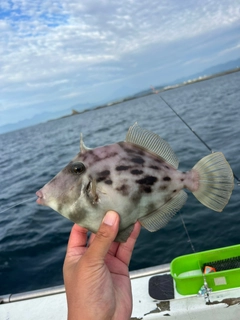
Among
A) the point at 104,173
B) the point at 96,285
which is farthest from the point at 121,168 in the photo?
the point at 96,285

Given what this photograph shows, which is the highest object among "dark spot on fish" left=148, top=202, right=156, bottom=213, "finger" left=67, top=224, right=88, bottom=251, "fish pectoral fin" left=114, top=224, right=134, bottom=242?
"dark spot on fish" left=148, top=202, right=156, bottom=213

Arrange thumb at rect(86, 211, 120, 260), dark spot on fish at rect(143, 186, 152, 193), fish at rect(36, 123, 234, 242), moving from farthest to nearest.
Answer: dark spot on fish at rect(143, 186, 152, 193), fish at rect(36, 123, 234, 242), thumb at rect(86, 211, 120, 260)

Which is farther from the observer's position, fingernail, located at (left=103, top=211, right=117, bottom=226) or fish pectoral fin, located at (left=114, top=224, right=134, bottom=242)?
fish pectoral fin, located at (left=114, top=224, right=134, bottom=242)

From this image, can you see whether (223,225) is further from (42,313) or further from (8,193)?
(8,193)

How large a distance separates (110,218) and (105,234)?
0.11m

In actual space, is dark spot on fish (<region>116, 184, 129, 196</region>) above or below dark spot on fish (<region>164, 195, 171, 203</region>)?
above

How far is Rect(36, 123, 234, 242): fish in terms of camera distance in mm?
2021

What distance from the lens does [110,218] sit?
195 cm

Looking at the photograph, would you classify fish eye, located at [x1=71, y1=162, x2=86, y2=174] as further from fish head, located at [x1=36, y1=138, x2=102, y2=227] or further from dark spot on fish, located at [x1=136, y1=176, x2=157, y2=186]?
dark spot on fish, located at [x1=136, y1=176, x2=157, y2=186]

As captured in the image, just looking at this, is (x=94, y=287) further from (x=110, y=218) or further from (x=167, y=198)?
(x=167, y=198)

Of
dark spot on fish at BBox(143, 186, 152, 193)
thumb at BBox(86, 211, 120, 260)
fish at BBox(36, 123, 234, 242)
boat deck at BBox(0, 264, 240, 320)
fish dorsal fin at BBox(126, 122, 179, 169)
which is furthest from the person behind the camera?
boat deck at BBox(0, 264, 240, 320)

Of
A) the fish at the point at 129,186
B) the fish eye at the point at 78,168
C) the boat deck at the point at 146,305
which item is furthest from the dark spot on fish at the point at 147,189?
the boat deck at the point at 146,305

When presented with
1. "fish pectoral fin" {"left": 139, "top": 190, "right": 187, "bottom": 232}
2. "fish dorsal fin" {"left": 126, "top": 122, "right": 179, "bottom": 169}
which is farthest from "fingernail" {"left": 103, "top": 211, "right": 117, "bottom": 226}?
"fish dorsal fin" {"left": 126, "top": 122, "right": 179, "bottom": 169}

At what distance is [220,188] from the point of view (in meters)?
2.10
